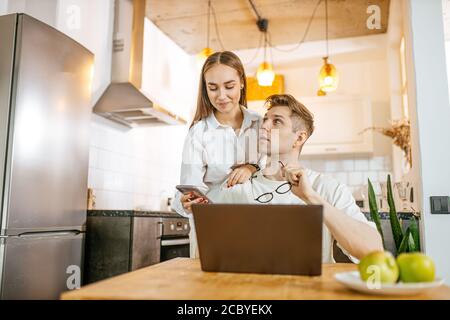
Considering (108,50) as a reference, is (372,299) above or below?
below

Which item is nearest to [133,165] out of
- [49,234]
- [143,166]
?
[143,166]

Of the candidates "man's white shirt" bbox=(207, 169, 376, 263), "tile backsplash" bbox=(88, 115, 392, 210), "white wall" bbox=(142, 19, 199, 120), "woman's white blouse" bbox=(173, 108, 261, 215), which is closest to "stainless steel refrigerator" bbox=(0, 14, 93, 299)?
"tile backsplash" bbox=(88, 115, 392, 210)

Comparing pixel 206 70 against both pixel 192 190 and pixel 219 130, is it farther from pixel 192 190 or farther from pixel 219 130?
pixel 192 190

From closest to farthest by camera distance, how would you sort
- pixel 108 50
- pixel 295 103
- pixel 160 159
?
1. pixel 295 103
2. pixel 108 50
3. pixel 160 159

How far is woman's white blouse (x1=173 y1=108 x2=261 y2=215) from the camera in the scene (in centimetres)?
202

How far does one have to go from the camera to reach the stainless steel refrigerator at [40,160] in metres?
2.22

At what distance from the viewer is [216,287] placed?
3.09ft

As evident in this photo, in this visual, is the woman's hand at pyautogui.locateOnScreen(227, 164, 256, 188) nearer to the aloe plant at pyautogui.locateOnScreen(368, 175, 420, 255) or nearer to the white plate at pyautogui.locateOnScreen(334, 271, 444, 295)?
the aloe plant at pyautogui.locateOnScreen(368, 175, 420, 255)

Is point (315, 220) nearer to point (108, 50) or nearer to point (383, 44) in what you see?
point (108, 50)

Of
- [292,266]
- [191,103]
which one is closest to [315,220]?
[292,266]

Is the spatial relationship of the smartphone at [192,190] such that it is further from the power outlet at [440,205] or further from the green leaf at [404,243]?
→ the power outlet at [440,205]

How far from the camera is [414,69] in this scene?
2.53 meters

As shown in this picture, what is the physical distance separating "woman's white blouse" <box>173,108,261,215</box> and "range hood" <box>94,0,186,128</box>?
1.41 meters

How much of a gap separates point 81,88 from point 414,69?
6.72 feet
